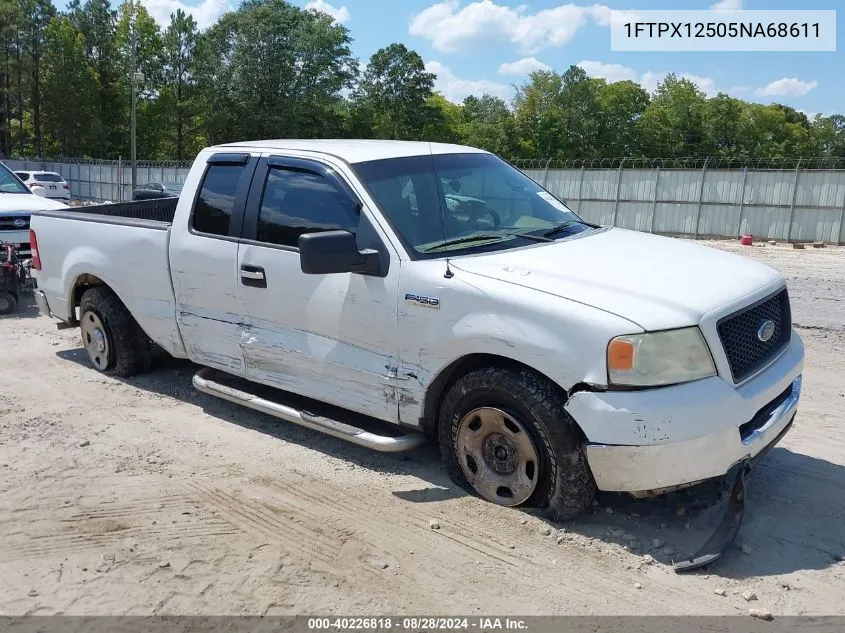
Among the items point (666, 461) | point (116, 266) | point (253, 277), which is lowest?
point (666, 461)

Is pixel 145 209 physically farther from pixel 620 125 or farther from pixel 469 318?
pixel 620 125

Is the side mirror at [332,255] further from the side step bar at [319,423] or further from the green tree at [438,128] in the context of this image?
the green tree at [438,128]

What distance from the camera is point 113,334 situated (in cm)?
657

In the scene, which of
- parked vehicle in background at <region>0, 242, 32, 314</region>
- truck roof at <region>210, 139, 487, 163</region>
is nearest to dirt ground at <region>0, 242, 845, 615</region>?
truck roof at <region>210, 139, 487, 163</region>

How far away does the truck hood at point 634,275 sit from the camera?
Answer: 12.2 ft

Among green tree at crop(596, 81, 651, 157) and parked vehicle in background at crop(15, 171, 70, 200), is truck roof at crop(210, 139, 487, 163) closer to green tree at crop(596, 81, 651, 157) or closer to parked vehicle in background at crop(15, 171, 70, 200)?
parked vehicle in background at crop(15, 171, 70, 200)

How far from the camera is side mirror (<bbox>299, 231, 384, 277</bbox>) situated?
4.20 m

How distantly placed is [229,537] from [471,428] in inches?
54.5

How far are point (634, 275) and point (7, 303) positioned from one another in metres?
8.33

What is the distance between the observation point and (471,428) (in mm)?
4262

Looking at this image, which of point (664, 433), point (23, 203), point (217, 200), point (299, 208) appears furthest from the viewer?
point (23, 203)

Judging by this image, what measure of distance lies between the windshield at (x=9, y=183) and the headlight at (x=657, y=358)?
10.5 m

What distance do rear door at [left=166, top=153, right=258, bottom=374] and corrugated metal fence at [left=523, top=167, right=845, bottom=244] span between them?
18006mm

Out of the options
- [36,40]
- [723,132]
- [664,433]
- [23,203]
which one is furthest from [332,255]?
[36,40]
